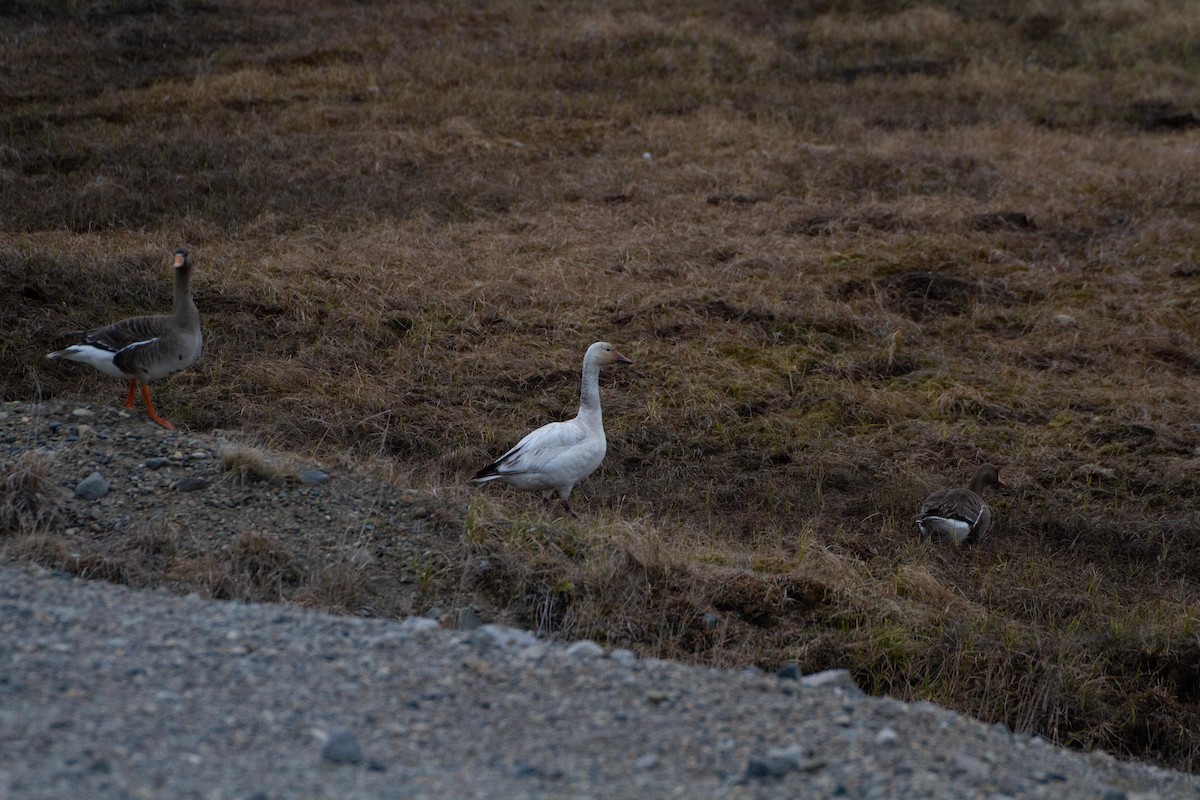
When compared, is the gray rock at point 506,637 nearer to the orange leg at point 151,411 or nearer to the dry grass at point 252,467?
the dry grass at point 252,467

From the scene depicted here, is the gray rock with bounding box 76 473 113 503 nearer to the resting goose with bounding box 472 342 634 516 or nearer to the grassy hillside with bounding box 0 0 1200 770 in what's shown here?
the grassy hillside with bounding box 0 0 1200 770

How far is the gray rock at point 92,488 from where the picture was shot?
6.99m

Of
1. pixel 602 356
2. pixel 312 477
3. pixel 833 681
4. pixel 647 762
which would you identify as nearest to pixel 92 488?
pixel 312 477

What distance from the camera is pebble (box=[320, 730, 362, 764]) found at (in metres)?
4.13

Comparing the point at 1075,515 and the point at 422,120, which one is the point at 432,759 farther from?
the point at 422,120

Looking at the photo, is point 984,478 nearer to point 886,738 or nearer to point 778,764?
A: point 886,738

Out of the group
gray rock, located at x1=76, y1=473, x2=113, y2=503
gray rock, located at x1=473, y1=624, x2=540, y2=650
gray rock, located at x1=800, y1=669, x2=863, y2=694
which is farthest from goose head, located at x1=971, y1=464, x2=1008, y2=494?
gray rock, located at x1=76, y1=473, x2=113, y2=503

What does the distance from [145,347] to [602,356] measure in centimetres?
327

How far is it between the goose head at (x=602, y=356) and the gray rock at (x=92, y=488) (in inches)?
135

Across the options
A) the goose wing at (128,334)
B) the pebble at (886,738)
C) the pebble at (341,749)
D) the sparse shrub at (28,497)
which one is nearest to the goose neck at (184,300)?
the goose wing at (128,334)

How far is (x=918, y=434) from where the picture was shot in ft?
32.0

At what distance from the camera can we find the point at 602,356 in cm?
875

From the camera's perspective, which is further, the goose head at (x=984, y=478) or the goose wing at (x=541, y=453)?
the goose head at (x=984, y=478)

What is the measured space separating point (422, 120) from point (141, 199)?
4838mm
